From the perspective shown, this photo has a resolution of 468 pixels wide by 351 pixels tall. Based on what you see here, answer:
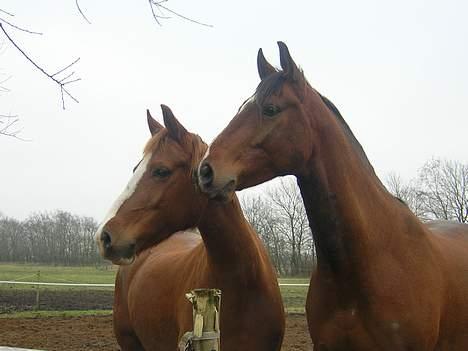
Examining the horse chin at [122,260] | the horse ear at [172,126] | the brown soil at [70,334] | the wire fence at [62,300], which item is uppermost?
the horse ear at [172,126]

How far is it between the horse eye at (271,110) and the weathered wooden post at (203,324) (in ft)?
3.41

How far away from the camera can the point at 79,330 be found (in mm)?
11352

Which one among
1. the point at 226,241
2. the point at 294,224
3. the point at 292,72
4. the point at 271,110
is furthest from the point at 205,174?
the point at 294,224

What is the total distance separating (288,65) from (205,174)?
762 millimetres

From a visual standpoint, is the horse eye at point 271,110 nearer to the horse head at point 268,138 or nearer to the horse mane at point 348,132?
the horse head at point 268,138

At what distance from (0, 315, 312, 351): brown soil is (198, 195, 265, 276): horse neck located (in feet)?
20.4

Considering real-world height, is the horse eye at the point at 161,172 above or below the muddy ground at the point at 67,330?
above

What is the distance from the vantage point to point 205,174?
8.46 feet

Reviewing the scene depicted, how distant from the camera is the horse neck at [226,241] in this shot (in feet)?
11.5

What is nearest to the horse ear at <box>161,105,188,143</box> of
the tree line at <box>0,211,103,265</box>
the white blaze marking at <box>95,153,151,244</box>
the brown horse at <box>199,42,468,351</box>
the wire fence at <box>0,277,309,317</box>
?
the white blaze marking at <box>95,153,151,244</box>

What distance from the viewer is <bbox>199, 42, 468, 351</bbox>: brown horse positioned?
2562 millimetres

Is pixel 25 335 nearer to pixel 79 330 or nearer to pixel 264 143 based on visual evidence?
pixel 79 330

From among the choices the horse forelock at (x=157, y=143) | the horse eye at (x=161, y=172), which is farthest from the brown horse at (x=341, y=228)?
the horse forelock at (x=157, y=143)

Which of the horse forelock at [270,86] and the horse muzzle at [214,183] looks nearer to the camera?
the horse muzzle at [214,183]
